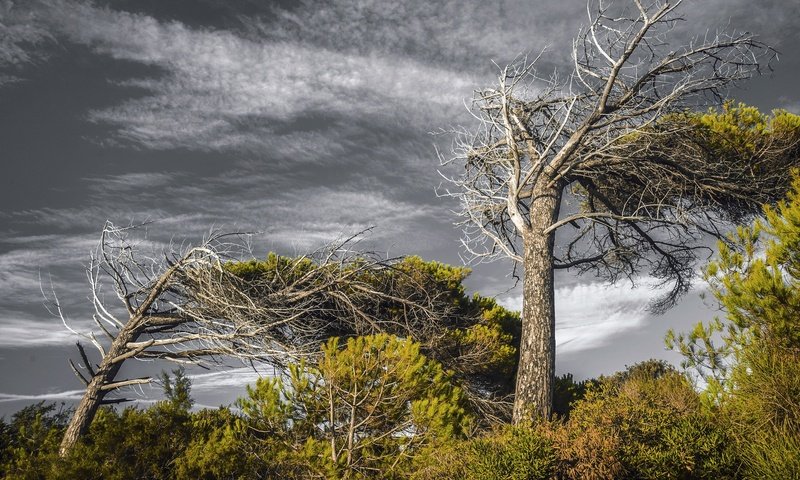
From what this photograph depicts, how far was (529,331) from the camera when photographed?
390 inches

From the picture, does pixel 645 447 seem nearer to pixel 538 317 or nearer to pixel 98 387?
pixel 538 317

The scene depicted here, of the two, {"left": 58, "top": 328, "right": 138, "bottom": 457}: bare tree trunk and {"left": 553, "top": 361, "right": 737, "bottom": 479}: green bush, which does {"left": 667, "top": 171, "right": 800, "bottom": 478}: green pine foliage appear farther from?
{"left": 58, "top": 328, "right": 138, "bottom": 457}: bare tree trunk

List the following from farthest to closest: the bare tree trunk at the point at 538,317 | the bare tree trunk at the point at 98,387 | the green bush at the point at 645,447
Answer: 1. the bare tree trunk at the point at 98,387
2. the bare tree trunk at the point at 538,317
3. the green bush at the point at 645,447

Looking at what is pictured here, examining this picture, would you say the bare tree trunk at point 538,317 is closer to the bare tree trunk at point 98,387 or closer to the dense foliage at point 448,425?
the dense foliage at point 448,425

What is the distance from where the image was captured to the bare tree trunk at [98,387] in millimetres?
10234

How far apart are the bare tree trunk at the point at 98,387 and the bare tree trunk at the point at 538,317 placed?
8192mm

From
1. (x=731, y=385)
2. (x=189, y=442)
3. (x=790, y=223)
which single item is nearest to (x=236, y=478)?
(x=189, y=442)

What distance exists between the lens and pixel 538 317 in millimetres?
9969

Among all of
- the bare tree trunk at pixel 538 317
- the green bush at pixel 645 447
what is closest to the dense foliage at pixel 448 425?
the green bush at pixel 645 447

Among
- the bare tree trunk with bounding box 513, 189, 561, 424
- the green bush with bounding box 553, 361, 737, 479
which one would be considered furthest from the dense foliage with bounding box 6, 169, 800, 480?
the bare tree trunk with bounding box 513, 189, 561, 424

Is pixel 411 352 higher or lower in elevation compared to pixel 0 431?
higher

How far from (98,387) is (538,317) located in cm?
896

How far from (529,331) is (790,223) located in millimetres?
4436

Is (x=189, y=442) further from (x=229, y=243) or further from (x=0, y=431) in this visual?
(x=0, y=431)
